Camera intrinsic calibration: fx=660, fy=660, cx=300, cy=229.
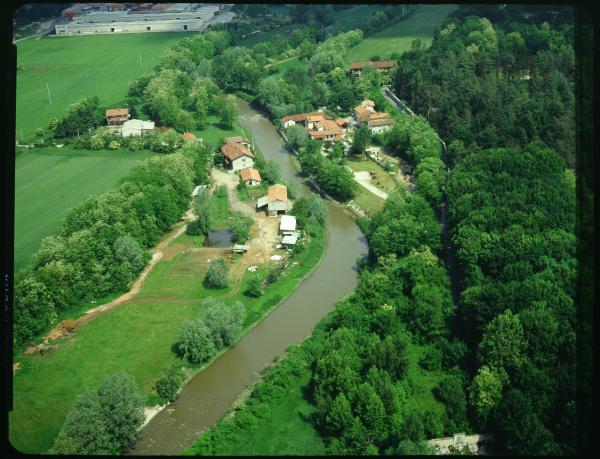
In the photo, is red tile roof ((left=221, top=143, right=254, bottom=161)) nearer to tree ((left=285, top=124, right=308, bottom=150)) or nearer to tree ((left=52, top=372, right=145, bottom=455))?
tree ((left=285, top=124, right=308, bottom=150))

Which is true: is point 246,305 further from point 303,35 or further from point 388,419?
point 303,35

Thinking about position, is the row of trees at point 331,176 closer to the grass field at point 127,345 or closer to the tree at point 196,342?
the grass field at point 127,345

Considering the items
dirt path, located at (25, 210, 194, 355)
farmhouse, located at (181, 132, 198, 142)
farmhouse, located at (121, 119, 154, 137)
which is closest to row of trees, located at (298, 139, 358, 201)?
farmhouse, located at (181, 132, 198, 142)

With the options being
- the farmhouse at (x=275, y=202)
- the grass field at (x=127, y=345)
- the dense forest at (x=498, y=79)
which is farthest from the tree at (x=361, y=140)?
the grass field at (x=127, y=345)

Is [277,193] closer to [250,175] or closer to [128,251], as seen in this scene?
[250,175]

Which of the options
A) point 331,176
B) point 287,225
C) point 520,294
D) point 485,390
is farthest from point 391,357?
point 331,176

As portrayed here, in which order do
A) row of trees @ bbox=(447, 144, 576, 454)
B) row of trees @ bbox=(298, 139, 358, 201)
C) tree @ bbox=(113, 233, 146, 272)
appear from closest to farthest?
row of trees @ bbox=(447, 144, 576, 454)
tree @ bbox=(113, 233, 146, 272)
row of trees @ bbox=(298, 139, 358, 201)
